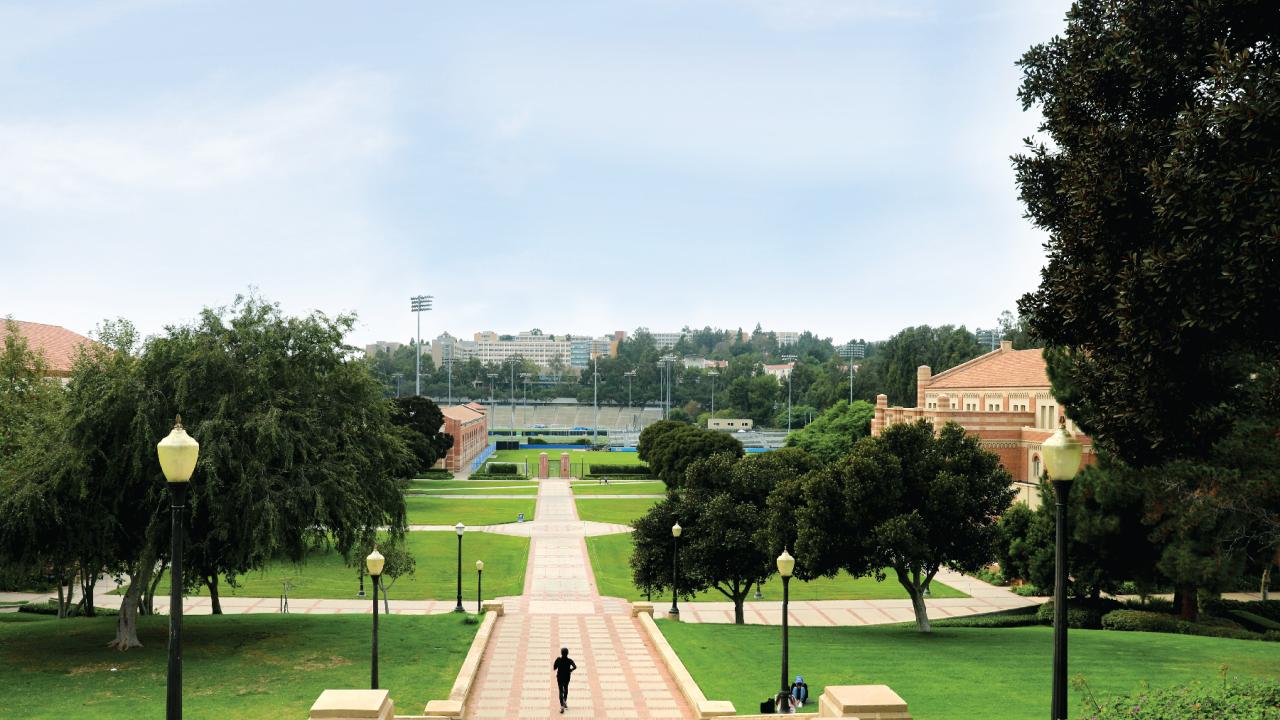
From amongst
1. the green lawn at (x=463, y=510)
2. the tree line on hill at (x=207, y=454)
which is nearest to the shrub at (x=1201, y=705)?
the tree line on hill at (x=207, y=454)

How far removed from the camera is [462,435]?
10819 cm

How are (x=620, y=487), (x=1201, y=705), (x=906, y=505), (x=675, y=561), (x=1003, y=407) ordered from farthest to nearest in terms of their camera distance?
(x=620, y=487), (x=1003, y=407), (x=675, y=561), (x=906, y=505), (x=1201, y=705)

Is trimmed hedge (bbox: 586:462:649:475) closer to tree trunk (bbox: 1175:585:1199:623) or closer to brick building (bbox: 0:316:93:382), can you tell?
brick building (bbox: 0:316:93:382)

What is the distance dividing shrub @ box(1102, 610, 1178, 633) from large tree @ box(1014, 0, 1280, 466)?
1933cm

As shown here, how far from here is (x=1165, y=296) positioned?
12.2 meters

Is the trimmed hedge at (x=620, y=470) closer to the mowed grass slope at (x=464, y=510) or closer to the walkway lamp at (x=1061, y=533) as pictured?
the mowed grass slope at (x=464, y=510)

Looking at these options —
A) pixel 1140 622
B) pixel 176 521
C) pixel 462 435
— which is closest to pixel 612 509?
pixel 462 435

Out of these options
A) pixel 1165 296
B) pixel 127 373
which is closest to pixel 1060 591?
pixel 1165 296

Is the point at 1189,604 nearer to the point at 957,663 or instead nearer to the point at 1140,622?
the point at 1140,622

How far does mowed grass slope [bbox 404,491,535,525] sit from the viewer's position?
66750 millimetres

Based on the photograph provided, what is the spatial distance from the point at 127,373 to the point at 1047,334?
68.4ft

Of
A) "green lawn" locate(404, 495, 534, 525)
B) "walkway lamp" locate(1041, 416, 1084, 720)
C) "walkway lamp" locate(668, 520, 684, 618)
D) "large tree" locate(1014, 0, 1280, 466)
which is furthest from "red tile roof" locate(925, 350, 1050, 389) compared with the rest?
"walkway lamp" locate(1041, 416, 1084, 720)

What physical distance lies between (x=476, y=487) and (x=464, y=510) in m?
18.1

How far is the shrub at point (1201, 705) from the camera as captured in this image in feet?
31.7
